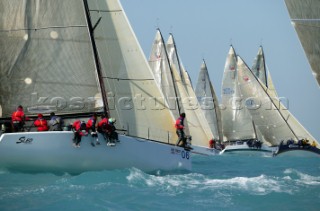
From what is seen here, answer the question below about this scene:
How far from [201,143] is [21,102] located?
28087 millimetres

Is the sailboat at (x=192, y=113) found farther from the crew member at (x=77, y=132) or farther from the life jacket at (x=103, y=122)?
the crew member at (x=77, y=132)

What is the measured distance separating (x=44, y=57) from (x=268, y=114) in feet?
118

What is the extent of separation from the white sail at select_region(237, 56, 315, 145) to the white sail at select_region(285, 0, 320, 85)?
36.4 metres

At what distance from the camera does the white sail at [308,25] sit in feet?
56.1

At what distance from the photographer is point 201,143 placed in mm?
49969

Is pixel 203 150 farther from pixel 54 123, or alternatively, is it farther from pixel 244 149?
pixel 54 123

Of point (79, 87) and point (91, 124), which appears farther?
point (79, 87)

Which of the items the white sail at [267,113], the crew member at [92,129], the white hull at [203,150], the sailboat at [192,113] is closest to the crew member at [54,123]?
the crew member at [92,129]

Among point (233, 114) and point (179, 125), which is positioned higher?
point (233, 114)

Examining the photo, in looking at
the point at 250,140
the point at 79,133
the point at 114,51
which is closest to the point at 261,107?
the point at 250,140

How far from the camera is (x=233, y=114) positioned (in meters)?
61.2

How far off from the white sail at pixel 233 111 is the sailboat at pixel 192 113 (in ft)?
23.4

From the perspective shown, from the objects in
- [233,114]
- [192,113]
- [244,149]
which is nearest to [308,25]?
[192,113]

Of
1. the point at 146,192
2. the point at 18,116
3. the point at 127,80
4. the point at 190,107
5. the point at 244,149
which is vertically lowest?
the point at 244,149
